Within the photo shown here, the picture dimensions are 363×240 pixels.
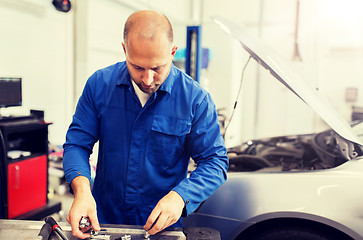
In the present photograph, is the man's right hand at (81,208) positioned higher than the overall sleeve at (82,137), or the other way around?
the overall sleeve at (82,137)

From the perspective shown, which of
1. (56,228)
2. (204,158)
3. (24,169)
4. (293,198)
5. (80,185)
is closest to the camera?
(56,228)

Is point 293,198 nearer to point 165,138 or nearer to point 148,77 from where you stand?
point 165,138

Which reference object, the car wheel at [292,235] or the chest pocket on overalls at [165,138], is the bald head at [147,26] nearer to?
the chest pocket on overalls at [165,138]

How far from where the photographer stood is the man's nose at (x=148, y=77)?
3.57 ft

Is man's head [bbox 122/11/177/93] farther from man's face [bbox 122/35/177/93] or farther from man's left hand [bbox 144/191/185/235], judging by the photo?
man's left hand [bbox 144/191/185/235]

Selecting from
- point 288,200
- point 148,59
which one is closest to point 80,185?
point 148,59

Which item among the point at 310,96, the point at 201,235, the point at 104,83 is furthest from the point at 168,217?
the point at 310,96

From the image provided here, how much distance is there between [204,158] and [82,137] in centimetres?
46

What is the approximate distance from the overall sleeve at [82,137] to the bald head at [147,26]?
33 centimetres

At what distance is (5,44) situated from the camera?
3.05 m

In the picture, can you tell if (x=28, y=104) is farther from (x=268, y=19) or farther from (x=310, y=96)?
(x=268, y=19)

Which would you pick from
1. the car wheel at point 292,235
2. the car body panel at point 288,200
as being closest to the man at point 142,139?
the car body panel at point 288,200

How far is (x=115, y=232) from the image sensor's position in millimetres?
993

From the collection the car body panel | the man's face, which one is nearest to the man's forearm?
the man's face
